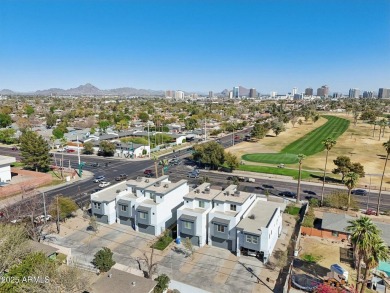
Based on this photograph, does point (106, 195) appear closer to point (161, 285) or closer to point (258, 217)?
point (161, 285)

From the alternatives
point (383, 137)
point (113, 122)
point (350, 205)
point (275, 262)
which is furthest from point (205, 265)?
point (113, 122)

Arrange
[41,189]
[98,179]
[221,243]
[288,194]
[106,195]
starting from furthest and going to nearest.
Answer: [98,179] < [41,189] < [288,194] < [106,195] < [221,243]

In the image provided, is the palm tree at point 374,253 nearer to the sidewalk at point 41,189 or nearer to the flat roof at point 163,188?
the flat roof at point 163,188

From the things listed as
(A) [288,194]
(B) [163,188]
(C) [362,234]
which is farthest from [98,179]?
(C) [362,234]

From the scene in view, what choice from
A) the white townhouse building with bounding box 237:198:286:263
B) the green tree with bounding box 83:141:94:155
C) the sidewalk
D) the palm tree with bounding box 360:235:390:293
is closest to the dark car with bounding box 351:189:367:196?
the white townhouse building with bounding box 237:198:286:263

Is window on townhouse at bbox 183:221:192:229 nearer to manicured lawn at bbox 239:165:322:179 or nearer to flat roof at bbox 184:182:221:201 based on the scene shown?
flat roof at bbox 184:182:221:201

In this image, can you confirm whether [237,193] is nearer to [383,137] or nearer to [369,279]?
[369,279]

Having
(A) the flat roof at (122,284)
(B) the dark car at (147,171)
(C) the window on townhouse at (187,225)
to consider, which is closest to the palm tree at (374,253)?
(A) the flat roof at (122,284)
